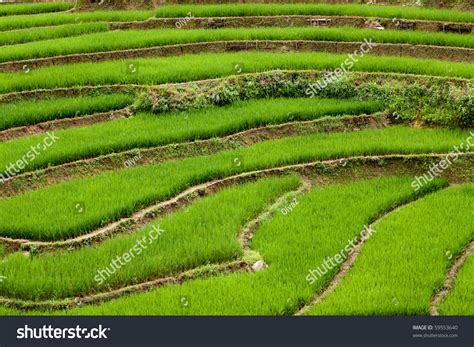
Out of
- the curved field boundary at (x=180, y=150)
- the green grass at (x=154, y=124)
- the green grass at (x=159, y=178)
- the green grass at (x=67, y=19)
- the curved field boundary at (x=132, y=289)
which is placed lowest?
the curved field boundary at (x=132, y=289)

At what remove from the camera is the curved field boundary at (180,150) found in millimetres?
13000

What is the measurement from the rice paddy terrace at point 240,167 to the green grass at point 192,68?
0.06 m

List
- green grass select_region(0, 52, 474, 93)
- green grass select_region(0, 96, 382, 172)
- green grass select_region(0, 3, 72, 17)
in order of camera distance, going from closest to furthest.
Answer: green grass select_region(0, 96, 382, 172)
green grass select_region(0, 52, 474, 93)
green grass select_region(0, 3, 72, 17)

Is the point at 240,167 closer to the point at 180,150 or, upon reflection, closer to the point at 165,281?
the point at 180,150

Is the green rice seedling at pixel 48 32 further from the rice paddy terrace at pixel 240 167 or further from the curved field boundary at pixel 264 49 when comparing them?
the curved field boundary at pixel 264 49

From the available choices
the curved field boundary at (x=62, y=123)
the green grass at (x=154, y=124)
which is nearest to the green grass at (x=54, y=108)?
the green grass at (x=154, y=124)

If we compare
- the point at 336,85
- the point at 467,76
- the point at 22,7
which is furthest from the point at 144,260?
the point at 22,7

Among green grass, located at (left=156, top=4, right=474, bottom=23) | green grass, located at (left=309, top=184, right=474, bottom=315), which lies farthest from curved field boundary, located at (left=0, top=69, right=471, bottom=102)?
green grass, located at (left=156, top=4, right=474, bottom=23)

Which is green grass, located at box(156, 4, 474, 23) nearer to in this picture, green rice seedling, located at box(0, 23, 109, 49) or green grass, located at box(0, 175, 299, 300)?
green rice seedling, located at box(0, 23, 109, 49)

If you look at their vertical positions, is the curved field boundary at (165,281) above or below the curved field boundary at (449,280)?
above

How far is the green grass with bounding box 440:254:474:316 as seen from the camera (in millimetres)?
9602

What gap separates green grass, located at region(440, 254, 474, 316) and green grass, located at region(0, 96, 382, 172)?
5.81 meters

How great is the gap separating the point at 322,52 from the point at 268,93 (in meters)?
3.23

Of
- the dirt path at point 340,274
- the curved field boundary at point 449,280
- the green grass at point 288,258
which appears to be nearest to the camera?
the green grass at point 288,258
